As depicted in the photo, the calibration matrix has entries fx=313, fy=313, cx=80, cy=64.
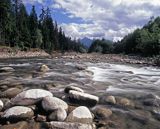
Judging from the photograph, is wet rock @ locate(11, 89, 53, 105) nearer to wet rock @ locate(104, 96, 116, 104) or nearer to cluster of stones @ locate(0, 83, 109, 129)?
cluster of stones @ locate(0, 83, 109, 129)

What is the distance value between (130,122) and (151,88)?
603 cm

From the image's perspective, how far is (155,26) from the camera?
343 feet

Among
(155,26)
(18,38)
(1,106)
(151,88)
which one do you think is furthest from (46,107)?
(155,26)

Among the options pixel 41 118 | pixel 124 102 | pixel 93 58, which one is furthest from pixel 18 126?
pixel 93 58

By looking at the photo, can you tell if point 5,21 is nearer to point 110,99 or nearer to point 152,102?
point 110,99

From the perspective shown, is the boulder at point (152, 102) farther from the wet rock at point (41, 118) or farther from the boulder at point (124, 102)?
the wet rock at point (41, 118)

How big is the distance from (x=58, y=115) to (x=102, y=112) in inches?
69.4

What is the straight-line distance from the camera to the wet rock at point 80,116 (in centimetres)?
988

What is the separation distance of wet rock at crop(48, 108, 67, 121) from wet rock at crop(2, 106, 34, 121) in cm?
72

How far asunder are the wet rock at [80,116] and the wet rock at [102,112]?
1.72ft

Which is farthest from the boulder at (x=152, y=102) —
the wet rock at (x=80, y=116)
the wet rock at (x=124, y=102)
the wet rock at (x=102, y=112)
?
the wet rock at (x=80, y=116)

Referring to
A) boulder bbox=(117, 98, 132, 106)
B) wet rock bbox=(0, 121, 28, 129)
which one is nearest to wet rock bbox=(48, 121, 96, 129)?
wet rock bbox=(0, 121, 28, 129)

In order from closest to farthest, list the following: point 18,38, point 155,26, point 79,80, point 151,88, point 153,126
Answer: point 153,126
point 151,88
point 79,80
point 18,38
point 155,26

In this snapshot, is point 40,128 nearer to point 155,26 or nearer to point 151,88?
point 151,88
